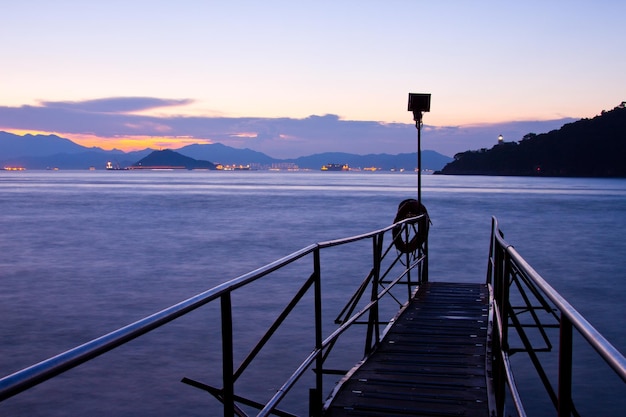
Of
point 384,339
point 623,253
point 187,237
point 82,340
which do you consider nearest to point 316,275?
point 384,339

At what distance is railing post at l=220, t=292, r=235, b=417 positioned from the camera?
280 centimetres

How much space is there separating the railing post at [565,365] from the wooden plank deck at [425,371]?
2.46m

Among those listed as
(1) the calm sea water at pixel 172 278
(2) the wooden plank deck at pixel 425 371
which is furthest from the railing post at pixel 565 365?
(1) the calm sea water at pixel 172 278

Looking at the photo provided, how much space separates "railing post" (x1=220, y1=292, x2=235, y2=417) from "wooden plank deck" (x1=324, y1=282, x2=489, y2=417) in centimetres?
167

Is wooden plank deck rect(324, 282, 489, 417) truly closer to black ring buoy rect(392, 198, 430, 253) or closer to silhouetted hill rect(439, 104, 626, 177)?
black ring buoy rect(392, 198, 430, 253)

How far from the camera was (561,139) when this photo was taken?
7653 inches

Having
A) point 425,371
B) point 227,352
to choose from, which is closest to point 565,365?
point 227,352

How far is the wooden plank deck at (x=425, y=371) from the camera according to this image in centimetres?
471

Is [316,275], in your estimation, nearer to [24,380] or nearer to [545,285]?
[545,285]

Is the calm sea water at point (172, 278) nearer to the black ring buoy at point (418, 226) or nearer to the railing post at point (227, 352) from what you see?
the black ring buoy at point (418, 226)

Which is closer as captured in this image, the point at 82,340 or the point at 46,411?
the point at 46,411

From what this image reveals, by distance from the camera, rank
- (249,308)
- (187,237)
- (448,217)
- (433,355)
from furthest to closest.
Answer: (448,217) → (187,237) → (249,308) → (433,355)

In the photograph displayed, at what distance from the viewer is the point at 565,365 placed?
7.05 ft

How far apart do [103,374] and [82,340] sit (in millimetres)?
2396
